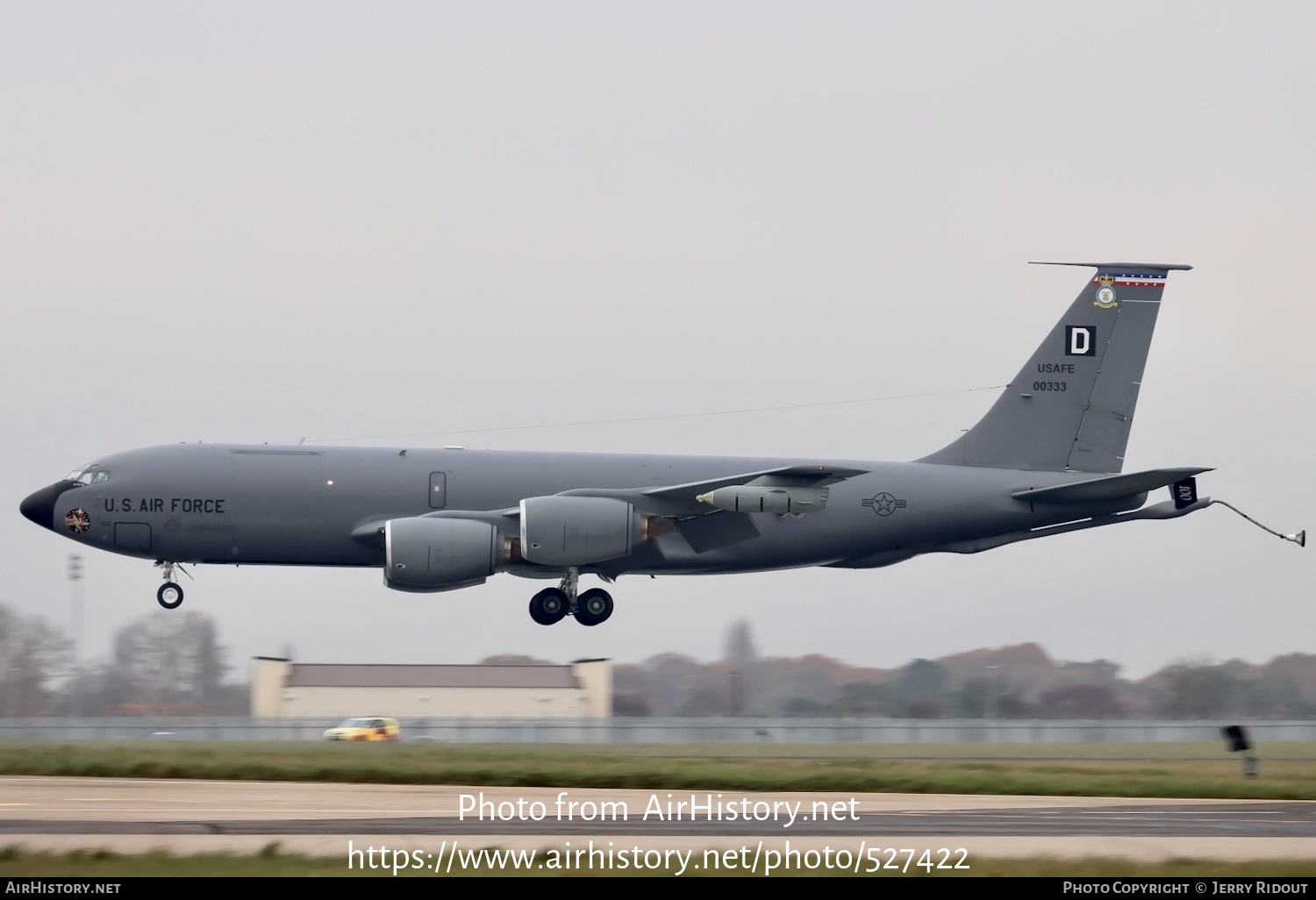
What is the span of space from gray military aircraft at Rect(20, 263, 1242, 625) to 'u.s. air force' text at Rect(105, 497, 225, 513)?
0.03 meters

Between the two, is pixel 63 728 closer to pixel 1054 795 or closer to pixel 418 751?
pixel 418 751

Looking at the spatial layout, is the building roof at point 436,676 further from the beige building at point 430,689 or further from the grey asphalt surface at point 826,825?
the grey asphalt surface at point 826,825

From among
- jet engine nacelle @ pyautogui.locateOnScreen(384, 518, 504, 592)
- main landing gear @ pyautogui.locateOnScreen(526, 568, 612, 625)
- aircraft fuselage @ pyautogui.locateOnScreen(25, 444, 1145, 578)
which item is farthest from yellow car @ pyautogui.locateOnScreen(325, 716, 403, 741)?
jet engine nacelle @ pyautogui.locateOnScreen(384, 518, 504, 592)

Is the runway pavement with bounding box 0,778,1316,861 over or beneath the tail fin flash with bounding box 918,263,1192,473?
beneath

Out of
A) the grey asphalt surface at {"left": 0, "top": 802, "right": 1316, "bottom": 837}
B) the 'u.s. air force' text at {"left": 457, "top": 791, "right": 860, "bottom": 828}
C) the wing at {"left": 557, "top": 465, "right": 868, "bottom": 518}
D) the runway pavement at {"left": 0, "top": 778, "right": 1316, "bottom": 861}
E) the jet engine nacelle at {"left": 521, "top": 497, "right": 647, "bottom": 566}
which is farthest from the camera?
the jet engine nacelle at {"left": 521, "top": 497, "right": 647, "bottom": 566}

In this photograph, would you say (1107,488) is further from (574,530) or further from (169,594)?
(169,594)

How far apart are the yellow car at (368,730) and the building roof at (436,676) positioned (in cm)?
472

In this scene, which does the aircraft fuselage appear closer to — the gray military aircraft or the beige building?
the gray military aircraft

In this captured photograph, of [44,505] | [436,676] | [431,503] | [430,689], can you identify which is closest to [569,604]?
[431,503]

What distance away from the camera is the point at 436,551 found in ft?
109

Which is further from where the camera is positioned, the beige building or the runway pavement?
the beige building

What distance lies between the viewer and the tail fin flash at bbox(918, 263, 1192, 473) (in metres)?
37.9

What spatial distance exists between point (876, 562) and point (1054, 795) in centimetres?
1097

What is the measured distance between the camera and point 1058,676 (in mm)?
45094
